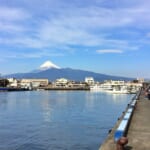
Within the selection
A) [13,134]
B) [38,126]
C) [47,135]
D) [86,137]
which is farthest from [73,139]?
[38,126]

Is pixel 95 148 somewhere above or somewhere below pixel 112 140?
below

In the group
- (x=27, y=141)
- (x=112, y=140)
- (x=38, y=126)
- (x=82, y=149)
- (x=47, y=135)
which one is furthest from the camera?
(x=38, y=126)

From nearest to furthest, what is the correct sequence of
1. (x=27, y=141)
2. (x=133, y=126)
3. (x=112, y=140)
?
(x=112, y=140)
(x=133, y=126)
(x=27, y=141)

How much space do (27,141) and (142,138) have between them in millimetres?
11305

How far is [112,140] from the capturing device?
14617mm

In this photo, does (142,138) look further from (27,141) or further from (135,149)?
(27,141)

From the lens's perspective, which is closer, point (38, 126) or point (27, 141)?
point (27, 141)

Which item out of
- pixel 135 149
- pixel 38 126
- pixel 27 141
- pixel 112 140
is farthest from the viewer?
pixel 38 126

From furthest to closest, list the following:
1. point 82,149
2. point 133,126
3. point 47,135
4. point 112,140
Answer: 1. point 47,135
2. point 82,149
3. point 133,126
4. point 112,140

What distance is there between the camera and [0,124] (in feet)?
117

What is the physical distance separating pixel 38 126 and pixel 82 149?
502 inches

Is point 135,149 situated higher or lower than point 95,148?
higher

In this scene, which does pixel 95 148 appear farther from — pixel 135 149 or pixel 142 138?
pixel 135 149

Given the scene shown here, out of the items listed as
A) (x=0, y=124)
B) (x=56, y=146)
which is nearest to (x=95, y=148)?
(x=56, y=146)
